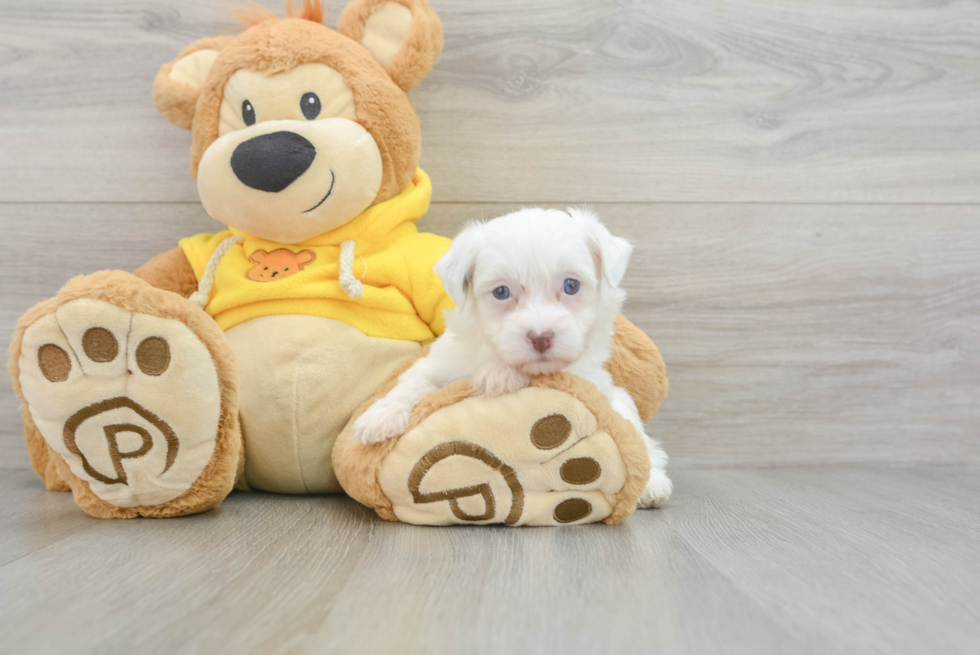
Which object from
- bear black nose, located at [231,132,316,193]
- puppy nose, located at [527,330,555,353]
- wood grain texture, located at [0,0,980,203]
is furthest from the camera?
wood grain texture, located at [0,0,980,203]

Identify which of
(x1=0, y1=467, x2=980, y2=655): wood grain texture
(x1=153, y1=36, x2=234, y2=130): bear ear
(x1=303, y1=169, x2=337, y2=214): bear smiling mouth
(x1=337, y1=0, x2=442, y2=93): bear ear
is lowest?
(x1=0, y1=467, x2=980, y2=655): wood grain texture

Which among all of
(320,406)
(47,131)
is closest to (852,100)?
(320,406)

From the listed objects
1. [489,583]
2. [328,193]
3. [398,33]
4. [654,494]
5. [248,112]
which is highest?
[398,33]

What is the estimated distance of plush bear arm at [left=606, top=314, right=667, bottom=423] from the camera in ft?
4.09

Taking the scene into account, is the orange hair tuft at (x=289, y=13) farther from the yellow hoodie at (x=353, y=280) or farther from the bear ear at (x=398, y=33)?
the yellow hoodie at (x=353, y=280)

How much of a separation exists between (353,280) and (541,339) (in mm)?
412

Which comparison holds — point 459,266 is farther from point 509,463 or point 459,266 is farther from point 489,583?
point 489,583

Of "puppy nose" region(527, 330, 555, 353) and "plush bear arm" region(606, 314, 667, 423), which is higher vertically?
"puppy nose" region(527, 330, 555, 353)

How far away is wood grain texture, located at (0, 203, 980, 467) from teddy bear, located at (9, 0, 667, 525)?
29 centimetres

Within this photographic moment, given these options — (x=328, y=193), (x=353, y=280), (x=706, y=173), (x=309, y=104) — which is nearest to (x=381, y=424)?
(x=353, y=280)

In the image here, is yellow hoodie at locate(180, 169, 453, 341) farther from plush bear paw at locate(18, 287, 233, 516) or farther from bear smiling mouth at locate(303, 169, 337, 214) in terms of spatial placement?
plush bear paw at locate(18, 287, 233, 516)

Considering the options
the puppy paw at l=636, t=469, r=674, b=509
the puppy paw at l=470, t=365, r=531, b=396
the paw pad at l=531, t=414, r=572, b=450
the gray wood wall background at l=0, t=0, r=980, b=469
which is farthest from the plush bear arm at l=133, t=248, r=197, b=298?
the puppy paw at l=636, t=469, r=674, b=509

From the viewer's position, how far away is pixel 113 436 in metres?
0.98

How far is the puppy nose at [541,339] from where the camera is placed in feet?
3.04
